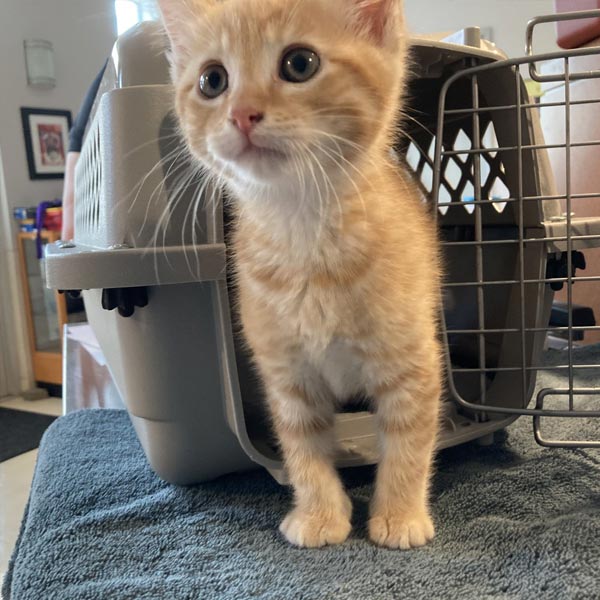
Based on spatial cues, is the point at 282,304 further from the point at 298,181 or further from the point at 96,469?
the point at 96,469

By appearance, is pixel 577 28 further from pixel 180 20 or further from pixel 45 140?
pixel 45 140

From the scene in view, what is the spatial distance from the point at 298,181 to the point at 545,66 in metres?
1.53

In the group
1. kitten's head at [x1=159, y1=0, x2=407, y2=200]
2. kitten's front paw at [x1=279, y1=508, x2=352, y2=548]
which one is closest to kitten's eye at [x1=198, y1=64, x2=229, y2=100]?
kitten's head at [x1=159, y1=0, x2=407, y2=200]

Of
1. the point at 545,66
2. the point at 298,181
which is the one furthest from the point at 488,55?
the point at 545,66

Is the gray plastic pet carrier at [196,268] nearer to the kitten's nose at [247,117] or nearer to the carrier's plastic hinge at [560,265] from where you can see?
the carrier's plastic hinge at [560,265]

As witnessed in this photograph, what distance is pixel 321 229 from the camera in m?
0.71

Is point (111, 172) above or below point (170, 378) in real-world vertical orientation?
above

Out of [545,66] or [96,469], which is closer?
[96,469]

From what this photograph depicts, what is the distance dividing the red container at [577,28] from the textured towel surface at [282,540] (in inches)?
44.0

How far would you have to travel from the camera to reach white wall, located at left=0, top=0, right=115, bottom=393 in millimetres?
2715

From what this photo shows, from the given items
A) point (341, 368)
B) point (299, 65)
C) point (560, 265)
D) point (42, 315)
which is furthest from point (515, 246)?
point (42, 315)

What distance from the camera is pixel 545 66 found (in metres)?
1.85

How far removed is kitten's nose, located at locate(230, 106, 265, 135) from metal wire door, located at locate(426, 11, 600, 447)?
1.06ft

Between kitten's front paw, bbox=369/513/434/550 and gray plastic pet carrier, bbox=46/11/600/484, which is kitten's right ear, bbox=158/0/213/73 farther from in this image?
kitten's front paw, bbox=369/513/434/550
